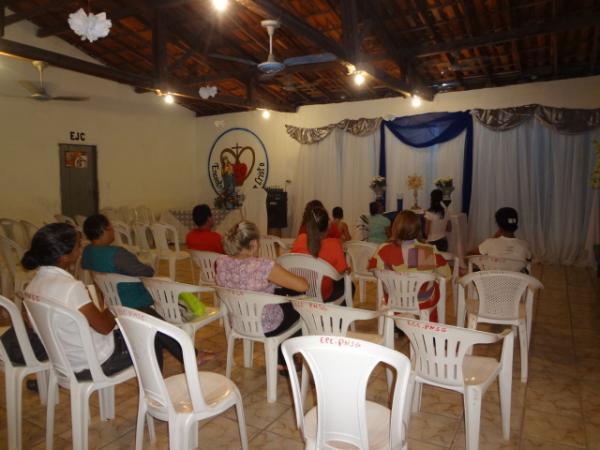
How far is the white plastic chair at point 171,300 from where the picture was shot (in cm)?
266

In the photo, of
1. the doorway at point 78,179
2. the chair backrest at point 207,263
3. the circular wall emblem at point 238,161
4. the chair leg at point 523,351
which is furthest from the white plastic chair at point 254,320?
the circular wall emblem at point 238,161

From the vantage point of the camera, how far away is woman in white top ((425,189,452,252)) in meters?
5.69

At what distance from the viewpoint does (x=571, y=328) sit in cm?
389

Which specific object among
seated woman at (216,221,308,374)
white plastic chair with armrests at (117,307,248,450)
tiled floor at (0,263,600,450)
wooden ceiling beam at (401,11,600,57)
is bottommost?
tiled floor at (0,263,600,450)

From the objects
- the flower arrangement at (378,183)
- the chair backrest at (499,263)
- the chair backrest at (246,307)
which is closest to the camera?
the chair backrest at (246,307)

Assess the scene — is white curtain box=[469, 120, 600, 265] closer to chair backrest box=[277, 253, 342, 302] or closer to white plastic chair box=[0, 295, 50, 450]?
chair backrest box=[277, 253, 342, 302]

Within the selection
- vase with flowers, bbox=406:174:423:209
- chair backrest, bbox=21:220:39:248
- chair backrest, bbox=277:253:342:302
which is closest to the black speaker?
vase with flowers, bbox=406:174:423:209

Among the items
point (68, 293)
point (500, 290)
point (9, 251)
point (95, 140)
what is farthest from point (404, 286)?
point (95, 140)

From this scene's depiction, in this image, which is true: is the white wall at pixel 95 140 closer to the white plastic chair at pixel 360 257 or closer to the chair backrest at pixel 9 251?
the chair backrest at pixel 9 251

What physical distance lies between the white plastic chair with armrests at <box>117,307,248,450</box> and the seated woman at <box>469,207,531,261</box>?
8.41 feet

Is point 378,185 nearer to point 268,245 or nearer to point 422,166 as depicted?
point 422,166

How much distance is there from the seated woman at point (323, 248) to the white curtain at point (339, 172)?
4.92 m

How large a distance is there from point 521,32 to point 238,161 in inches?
249

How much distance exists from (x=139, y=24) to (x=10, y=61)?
2.36 meters
